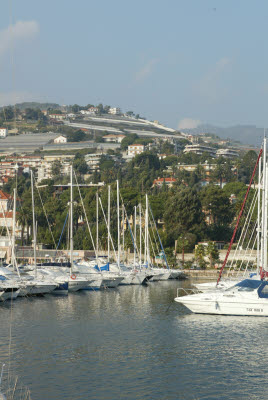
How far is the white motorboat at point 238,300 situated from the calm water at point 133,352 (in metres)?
0.65

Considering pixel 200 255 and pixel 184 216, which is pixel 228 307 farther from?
pixel 184 216

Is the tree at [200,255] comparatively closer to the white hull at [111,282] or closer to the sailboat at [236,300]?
the white hull at [111,282]

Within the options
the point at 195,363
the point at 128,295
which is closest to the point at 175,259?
the point at 128,295

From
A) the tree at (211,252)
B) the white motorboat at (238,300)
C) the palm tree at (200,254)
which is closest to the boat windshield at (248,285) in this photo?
the white motorboat at (238,300)

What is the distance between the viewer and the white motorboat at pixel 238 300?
3900cm

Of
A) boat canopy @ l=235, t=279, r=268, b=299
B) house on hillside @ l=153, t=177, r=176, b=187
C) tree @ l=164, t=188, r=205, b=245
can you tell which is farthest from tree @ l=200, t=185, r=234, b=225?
boat canopy @ l=235, t=279, r=268, b=299

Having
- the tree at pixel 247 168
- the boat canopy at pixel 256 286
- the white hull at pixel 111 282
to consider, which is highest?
the tree at pixel 247 168

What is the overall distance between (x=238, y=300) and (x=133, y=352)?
11.4 metres

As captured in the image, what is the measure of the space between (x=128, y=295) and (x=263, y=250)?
16.0 m

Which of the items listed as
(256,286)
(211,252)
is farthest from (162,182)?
(256,286)

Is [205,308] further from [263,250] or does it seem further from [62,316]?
[62,316]

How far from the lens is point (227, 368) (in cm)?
2705

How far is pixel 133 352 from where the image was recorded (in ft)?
98.0

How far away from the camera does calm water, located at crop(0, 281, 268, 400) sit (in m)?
23.8
